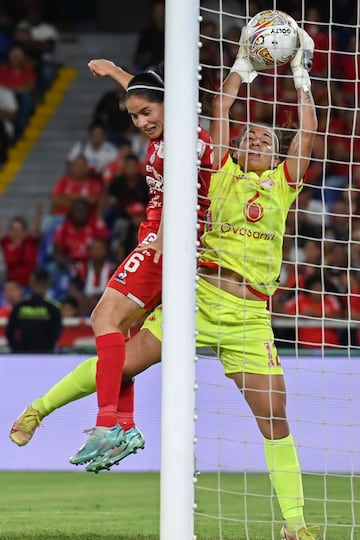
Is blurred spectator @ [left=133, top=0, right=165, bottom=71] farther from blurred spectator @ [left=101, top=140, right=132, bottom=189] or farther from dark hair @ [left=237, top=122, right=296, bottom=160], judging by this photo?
dark hair @ [left=237, top=122, right=296, bottom=160]

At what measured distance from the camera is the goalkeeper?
6.27m

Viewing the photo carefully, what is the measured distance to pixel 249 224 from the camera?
20.9 feet

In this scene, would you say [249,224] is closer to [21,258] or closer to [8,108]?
[21,258]

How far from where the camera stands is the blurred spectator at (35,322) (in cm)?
1227

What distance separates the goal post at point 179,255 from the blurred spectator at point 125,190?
28.8ft

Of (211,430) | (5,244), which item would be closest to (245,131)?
(211,430)

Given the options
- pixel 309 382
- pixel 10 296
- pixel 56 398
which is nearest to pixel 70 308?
pixel 10 296

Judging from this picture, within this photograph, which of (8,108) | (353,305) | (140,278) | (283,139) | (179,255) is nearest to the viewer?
(179,255)

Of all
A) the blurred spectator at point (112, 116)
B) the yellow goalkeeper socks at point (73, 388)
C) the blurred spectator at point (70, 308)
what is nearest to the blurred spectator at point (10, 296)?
the blurred spectator at point (70, 308)

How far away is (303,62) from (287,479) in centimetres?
207

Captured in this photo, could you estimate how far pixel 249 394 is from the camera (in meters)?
6.30

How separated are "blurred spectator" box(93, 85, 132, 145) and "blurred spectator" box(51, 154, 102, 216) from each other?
2.34 feet

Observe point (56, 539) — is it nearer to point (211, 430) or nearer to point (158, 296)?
point (158, 296)

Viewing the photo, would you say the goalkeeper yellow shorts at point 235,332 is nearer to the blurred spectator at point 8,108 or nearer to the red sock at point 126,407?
the red sock at point 126,407
